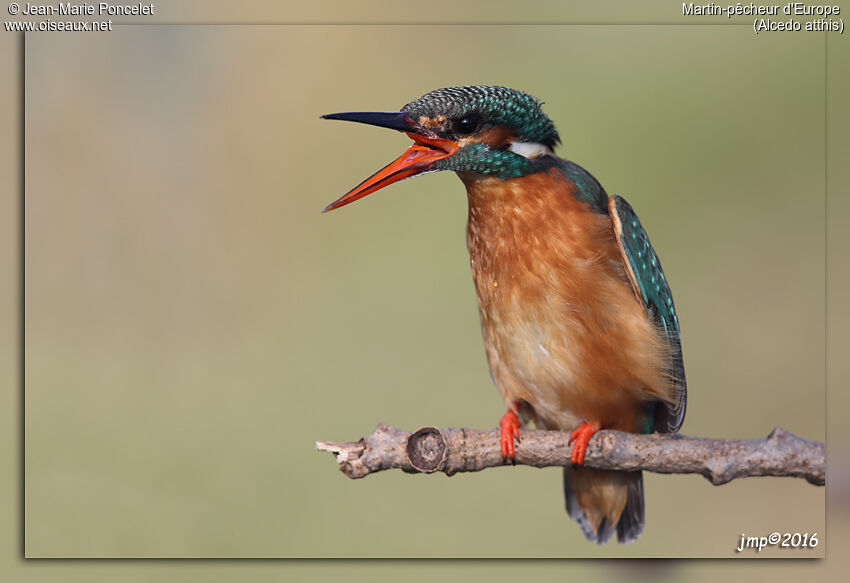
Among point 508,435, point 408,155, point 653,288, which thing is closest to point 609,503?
point 508,435

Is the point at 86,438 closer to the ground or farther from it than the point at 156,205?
closer to the ground

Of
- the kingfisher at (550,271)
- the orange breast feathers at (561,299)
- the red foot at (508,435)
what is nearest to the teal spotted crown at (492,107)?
the kingfisher at (550,271)

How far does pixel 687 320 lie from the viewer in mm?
2830

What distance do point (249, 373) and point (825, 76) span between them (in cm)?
225

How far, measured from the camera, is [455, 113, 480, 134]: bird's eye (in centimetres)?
236

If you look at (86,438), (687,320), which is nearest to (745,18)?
(687,320)

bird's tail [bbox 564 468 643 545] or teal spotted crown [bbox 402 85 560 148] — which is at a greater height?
teal spotted crown [bbox 402 85 560 148]

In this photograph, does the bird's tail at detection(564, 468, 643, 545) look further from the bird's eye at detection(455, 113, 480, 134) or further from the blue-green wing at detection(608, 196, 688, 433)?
the bird's eye at detection(455, 113, 480, 134)

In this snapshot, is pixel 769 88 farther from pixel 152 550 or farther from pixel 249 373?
pixel 152 550

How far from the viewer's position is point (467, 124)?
2.36 meters

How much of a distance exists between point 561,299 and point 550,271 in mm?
90

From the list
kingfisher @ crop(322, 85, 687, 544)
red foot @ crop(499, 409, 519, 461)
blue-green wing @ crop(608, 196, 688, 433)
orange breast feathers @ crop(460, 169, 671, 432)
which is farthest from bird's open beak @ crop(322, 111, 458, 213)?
red foot @ crop(499, 409, 519, 461)

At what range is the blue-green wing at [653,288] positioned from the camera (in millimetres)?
2477

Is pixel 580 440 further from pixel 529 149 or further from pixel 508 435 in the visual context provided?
pixel 529 149
